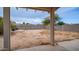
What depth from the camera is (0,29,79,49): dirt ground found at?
12016mm

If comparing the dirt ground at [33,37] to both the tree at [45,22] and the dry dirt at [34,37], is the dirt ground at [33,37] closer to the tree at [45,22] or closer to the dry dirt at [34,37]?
the dry dirt at [34,37]

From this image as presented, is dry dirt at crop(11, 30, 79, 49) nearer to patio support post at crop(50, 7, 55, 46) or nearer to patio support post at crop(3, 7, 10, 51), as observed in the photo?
patio support post at crop(50, 7, 55, 46)

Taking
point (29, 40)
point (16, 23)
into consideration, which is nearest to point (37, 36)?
Result: point (29, 40)

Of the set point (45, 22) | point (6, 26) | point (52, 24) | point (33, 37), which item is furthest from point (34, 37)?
point (6, 26)

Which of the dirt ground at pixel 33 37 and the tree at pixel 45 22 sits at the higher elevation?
the tree at pixel 45 22

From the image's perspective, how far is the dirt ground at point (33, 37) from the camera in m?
12.0

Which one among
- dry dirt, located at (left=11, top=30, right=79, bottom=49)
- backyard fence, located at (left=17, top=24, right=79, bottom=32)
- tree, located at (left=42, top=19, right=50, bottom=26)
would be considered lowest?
dry dirt, located at (left=11, top=30, right=79, bottom=49)

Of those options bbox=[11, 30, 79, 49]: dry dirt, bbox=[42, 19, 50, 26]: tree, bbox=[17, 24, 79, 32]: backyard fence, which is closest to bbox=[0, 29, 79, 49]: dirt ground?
bbox=[11, 30, 79, 49]: dry dirt

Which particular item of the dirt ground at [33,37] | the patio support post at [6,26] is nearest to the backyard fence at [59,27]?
the dirt ground at [33,37]

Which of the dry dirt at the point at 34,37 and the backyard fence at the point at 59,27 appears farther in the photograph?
the dry dirt at the point at 34,37

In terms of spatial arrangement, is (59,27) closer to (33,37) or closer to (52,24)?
(52,24)

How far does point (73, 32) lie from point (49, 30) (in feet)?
5.57
